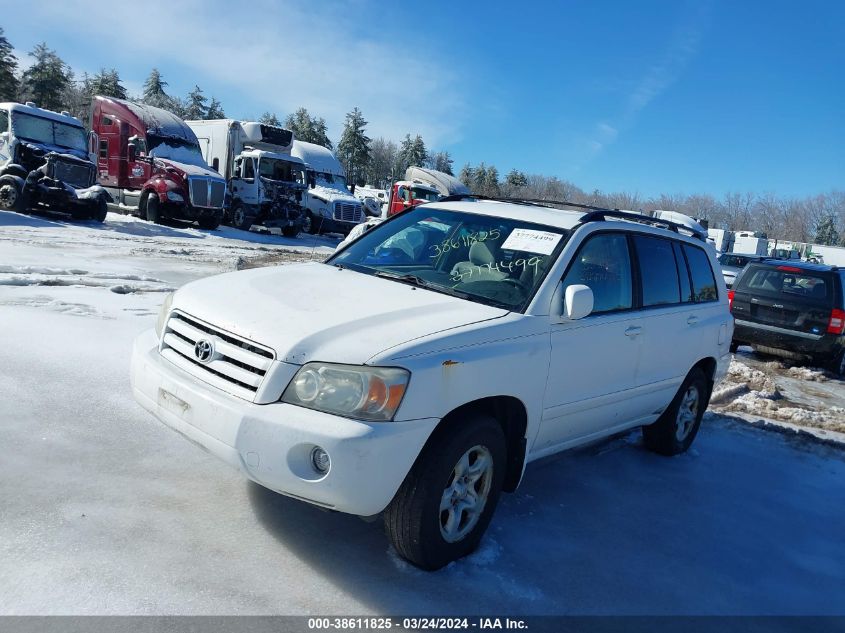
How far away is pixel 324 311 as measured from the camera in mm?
3262

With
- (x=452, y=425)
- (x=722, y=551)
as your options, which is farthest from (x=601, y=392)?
(x=452, y=425)

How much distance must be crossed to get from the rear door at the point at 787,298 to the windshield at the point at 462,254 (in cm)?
749

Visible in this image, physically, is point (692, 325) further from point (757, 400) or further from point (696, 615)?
point (757, 400)

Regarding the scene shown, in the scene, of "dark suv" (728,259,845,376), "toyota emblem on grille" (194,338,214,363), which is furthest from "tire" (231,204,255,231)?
"toyota emblem on grille" (194,338,214,363)

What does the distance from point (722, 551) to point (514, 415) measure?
5.10 feet

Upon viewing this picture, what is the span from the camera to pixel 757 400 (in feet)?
24.4

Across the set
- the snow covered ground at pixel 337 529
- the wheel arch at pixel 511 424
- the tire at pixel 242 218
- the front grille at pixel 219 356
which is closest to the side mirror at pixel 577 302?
the wheel arch at pixel 511 424

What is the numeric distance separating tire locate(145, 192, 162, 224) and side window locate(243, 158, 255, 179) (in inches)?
132

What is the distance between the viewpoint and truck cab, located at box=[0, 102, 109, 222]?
17.6 m

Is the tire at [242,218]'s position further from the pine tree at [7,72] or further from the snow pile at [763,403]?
the pine tree at [7,72]

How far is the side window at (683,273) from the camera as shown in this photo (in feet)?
17.0

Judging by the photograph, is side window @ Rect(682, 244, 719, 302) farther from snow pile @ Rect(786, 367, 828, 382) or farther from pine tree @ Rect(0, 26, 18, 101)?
pine tree @ Rect(0, 26, 18, 101)

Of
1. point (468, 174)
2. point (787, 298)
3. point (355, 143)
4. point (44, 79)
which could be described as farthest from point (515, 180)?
point (787, 298)

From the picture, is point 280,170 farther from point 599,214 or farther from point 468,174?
point 468,174
